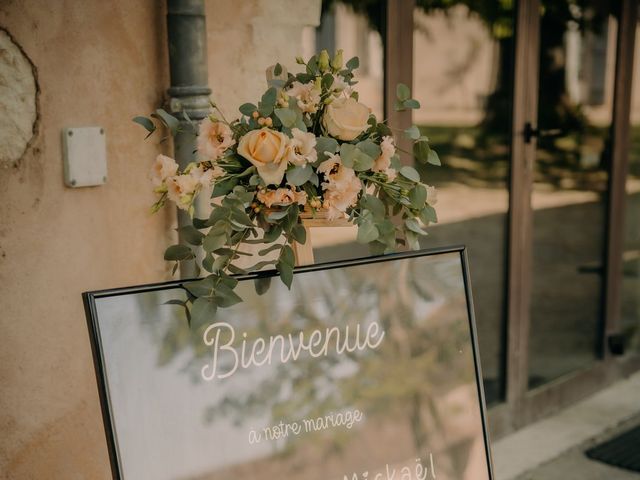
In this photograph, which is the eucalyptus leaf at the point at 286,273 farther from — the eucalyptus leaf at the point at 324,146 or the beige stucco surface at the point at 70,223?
the beige stucco surface at the point at 70,223

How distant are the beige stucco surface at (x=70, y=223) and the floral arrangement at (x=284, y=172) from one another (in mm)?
454

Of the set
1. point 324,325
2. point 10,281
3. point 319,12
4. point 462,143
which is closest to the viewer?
point 324,325

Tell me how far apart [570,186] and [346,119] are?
2.82 m

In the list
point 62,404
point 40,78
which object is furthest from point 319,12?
point 62,404

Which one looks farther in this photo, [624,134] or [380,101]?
[624,134]

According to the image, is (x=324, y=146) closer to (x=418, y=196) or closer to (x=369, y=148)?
(x=369, y=148)

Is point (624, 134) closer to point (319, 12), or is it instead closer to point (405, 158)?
point (405, 158)

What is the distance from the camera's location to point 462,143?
3.74 m

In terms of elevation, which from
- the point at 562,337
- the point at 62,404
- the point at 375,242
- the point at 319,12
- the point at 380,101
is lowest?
the point at 562,337

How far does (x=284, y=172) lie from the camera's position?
1.73 m

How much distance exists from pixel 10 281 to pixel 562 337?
9.82ft

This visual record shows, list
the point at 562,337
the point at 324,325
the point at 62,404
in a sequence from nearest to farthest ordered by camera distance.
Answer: the point at 324,325 < the point at 62,404 < the point at 562,337

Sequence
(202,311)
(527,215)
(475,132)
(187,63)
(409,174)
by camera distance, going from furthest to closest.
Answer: (527,215), (475,132), (187,63), (409,174), (202,311)

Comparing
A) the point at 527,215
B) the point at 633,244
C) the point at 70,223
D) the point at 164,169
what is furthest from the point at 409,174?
the point at 633,244
